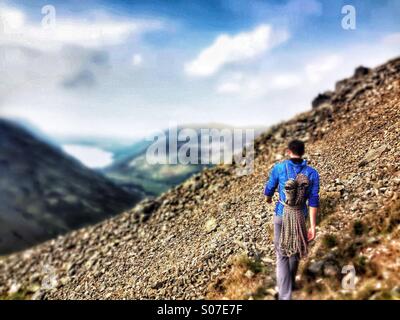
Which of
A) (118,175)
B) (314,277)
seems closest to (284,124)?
(314,277)

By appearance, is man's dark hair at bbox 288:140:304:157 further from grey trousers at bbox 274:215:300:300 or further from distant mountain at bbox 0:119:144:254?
distant mountain at bbox 0:119:144:254

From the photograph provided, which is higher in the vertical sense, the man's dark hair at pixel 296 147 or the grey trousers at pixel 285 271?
the man's dark hair at pixel 296 147

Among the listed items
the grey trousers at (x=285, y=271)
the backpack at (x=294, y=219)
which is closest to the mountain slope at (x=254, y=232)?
the grey trousers at (x=285, y=271)

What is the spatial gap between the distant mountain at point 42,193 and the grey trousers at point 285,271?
266 feet

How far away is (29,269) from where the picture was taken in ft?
80.7

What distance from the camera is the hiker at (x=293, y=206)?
Result: 9875mm

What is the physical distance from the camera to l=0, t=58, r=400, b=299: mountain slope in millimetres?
11055

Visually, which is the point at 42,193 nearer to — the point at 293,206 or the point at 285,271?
the point at 285,271

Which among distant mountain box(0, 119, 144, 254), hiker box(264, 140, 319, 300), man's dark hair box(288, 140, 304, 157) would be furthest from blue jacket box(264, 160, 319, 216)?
distant mountain box(0, 119, 144, 254)

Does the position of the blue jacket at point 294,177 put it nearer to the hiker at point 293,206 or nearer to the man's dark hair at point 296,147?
the hiker at point 293,206

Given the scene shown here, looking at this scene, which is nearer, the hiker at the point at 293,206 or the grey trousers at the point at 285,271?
the hiker at the point at 293,206

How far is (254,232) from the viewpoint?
14.3 metres
